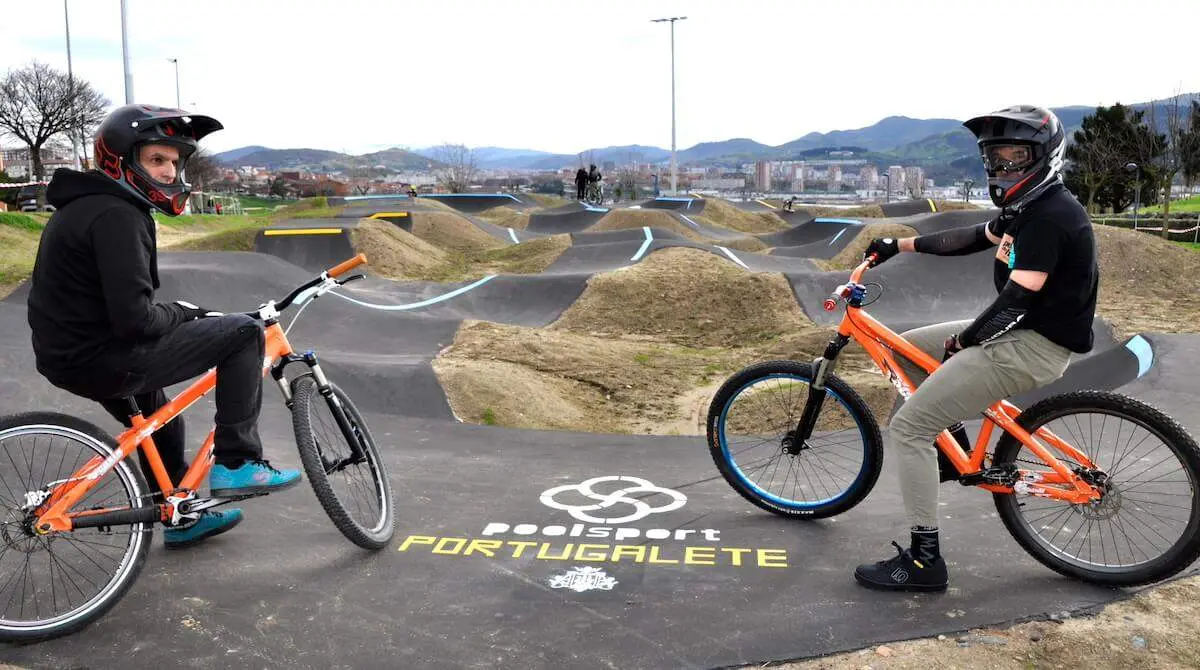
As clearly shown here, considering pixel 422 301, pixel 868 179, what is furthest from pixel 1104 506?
pixel 868 179

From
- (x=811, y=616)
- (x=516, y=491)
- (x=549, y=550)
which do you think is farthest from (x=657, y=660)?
(x=516, y=491)

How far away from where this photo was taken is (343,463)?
4.38 meters

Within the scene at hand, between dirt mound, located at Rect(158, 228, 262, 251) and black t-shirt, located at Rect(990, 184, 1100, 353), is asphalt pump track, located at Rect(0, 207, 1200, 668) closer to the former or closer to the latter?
black t-shirt, located at Rect(990, 184, 1100, 353)

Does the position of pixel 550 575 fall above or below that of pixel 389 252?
below

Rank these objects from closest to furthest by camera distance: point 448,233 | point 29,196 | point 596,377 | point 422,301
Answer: point 596,377 < point 422,301 < point 448,233 < point 29,196

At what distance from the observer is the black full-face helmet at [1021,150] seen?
3846 mm

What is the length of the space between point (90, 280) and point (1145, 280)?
21.3 m

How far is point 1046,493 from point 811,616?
1328 millimetres

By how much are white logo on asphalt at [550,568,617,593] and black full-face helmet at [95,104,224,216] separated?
250cm

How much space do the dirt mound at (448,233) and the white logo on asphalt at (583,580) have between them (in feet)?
86.7

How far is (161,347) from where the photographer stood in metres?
3.77

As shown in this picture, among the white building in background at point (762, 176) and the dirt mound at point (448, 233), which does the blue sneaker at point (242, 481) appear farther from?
the white building in background at point (762, 176)

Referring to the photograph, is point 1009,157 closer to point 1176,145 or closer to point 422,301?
point 422,301

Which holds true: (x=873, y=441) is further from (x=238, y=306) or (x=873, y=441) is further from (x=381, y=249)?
(x=381, y=249)
